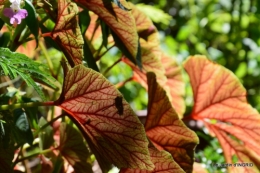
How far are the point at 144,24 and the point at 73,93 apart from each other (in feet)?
0.97

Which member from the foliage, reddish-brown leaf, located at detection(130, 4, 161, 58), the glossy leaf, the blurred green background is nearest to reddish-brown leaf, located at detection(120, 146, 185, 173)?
the foliage

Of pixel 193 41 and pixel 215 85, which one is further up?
pixel 215 85

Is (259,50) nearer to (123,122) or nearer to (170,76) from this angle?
(170,76)

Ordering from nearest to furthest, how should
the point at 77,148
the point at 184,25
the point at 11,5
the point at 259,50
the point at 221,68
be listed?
the point at 11,5, the point at 77,148, the point at 221,68, the point at 259,50, the point at 184,25

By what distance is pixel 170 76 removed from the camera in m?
0.99

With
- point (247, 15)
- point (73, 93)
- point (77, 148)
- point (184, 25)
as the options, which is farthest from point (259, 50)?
point (73, 93)

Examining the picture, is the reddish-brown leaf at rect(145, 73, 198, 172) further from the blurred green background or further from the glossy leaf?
the blurred green background

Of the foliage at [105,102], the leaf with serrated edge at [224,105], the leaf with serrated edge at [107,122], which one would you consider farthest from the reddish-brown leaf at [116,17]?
the leaf with serrated edge at [224,105]

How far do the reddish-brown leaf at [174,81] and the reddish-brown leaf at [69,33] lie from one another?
35 centimetres

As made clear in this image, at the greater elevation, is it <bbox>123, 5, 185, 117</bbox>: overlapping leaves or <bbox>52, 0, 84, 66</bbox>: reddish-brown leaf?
<bbox>52, 0, 84, 66</bbox>: reddish-brown leaf

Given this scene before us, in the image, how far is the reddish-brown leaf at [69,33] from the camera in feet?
2.04

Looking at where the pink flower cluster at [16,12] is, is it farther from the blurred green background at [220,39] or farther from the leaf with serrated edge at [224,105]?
A: the blurred green background at [220,39]

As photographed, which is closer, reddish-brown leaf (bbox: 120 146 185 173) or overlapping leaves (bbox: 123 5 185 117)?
reddish-brown leaf (bbox: 120 146 185 173)

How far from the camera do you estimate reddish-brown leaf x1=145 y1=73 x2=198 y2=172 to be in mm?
752
